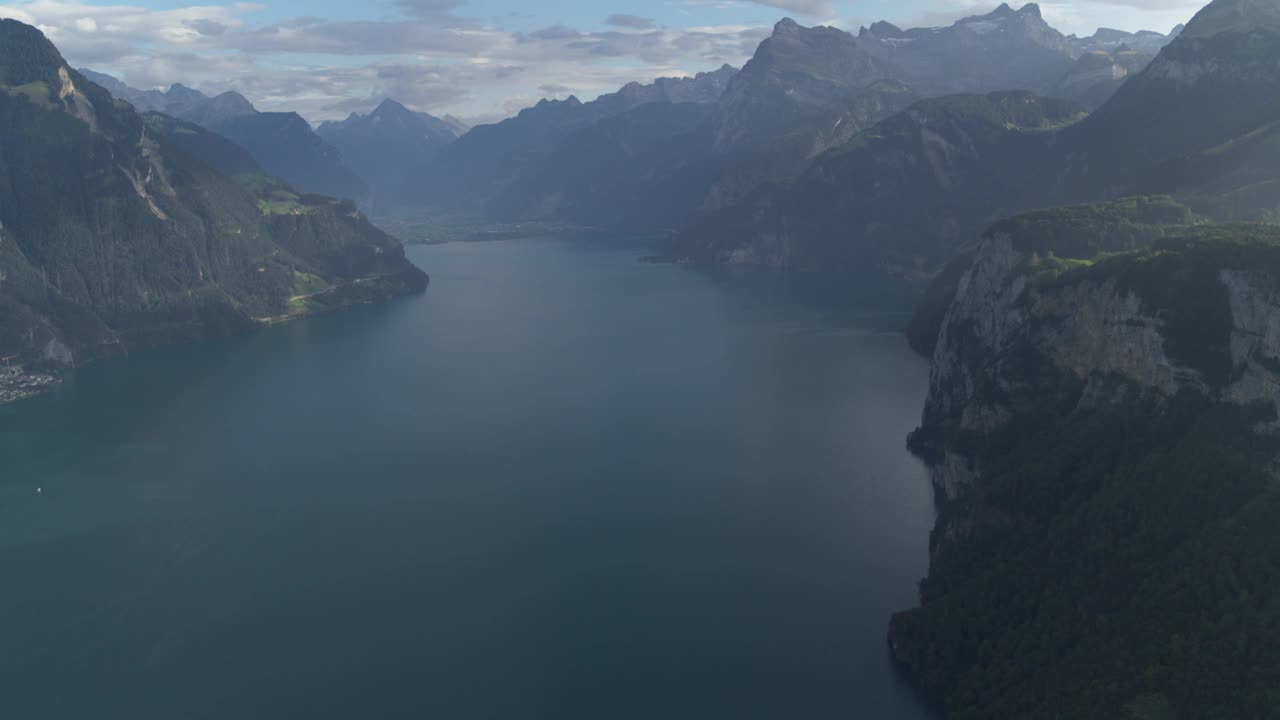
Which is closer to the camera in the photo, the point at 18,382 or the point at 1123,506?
the point at 1123,506

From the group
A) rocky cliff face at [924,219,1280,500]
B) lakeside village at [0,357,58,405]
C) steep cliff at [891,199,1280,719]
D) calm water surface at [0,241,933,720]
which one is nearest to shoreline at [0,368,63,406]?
lakeside village at [0,357,58,405]

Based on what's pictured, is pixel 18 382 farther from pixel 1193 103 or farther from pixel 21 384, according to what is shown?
pixel 1193 103

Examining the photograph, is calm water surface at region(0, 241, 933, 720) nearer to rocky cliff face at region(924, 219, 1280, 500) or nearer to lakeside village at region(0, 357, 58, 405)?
lakeside village at region(0, 357, 58, 405)

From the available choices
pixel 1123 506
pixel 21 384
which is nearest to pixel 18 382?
pixel 21 384

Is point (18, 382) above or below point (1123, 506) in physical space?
below

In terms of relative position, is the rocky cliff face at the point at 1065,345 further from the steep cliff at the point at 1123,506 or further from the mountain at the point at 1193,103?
the mountain at the point at 1193,103
